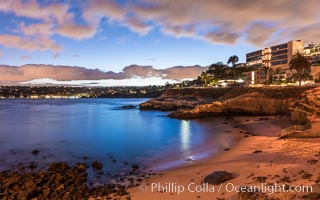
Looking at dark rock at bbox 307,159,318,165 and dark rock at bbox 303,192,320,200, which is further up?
dark rock at bbox 303,192,320,200

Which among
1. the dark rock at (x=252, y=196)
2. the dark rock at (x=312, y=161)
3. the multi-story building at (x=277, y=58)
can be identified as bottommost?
the dark rock at (x=312, y=161)

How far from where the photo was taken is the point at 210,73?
14375 centimetres

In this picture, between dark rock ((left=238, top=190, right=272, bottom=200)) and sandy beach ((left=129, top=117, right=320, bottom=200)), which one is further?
sandy beach ((left=129, top=117, right=320, bottom=200))

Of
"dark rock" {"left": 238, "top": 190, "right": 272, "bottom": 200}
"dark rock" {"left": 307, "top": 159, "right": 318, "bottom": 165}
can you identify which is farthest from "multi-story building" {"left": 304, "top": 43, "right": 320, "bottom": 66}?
"dark rock" {"left": 238, "top": 190, "right": 272, "bottom": 200}

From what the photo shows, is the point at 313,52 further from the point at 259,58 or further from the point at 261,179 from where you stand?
the point at 261,179

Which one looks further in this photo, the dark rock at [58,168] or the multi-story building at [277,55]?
the multi-story building at [277,55]

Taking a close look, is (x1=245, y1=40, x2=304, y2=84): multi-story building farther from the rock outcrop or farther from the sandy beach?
the sandy beach

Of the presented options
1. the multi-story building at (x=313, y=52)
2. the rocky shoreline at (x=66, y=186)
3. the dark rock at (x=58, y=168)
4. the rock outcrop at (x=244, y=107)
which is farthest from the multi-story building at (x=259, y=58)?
the rocky shoreline at (x=66, y=186)

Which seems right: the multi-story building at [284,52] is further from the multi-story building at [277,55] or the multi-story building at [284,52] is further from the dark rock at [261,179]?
the dark rock at [261,179]

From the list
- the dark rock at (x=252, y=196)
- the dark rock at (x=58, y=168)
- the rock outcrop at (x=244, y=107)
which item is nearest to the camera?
the dark rock at (x=252, y=196)

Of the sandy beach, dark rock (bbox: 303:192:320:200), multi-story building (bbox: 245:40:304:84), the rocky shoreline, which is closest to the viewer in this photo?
dark rock (bbox: 303:192:320:200)

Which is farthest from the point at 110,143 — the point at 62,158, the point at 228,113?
the point at 228,113

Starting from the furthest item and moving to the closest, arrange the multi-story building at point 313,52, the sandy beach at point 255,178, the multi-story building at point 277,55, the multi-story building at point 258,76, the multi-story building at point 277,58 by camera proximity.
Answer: the multi-story building at point 313,52 → the multi-story building at point 277,55 → the multi-story building at point 277,58 → the multi-story building at point 258,76 → the sandy beach at point 255,178

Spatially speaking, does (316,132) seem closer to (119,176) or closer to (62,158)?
(119,176)
